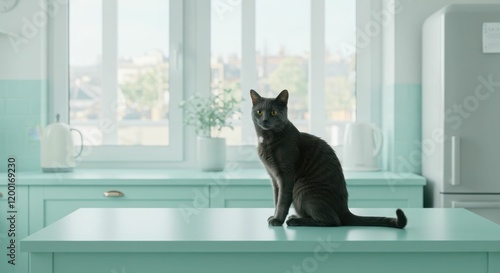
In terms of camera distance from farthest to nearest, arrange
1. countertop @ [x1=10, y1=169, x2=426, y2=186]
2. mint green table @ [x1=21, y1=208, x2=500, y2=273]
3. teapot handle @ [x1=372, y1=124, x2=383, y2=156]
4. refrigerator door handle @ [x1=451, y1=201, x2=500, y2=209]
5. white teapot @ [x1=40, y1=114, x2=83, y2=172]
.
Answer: teapot handle @ [x1=372, y1=124, x2=383, y2=156]
white teapot @ [x1=40, y1=114, x2=83, y2=172]
countertop @ [x1=10, y1=169, x2=426, y2=186]
refrigerator door handle @ [x1=451, y1=201, x2=500, y2=209]
mint green table @ [x1=21, y1=208, x2=500, y2=273]

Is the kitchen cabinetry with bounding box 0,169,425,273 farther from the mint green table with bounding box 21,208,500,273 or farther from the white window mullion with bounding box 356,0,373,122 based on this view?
the mint green table with bounding box 21,208,500,273

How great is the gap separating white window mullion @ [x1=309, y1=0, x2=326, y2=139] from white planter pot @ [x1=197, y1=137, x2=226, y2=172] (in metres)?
0.60

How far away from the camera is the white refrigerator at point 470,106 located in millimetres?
2957

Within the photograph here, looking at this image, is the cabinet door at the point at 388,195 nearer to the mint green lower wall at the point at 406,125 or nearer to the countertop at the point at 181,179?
the countertop at the point at 181,179

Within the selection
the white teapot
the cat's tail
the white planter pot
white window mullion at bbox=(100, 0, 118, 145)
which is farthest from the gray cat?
white window mullion at bbox=(100, 0, 118, 145)

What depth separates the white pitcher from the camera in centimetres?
351

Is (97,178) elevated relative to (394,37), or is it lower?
lower
